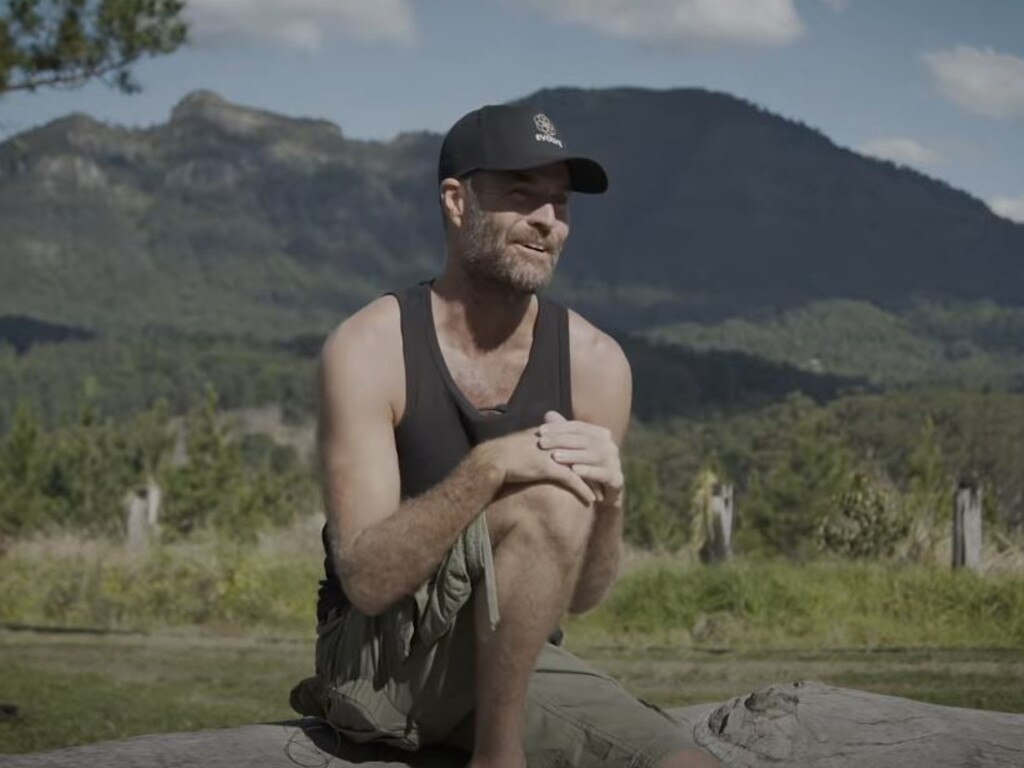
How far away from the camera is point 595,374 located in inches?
128

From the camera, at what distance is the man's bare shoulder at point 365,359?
3043 mm

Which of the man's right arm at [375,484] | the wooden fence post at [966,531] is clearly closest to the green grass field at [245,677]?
the wooden fence post at [966,531]

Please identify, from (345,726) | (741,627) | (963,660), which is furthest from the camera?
(741,627)

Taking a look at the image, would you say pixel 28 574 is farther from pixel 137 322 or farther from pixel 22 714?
pixel 137 322

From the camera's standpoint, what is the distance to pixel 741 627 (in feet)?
33.0

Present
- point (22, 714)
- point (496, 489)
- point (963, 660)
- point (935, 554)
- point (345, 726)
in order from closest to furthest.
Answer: point (496, 489)
point (345, 726)
point (22, 714)
point (963, 660)
point (935, 554)

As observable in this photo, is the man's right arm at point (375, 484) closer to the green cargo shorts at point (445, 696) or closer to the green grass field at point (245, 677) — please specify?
the green cargo shorts at point (445, 696)

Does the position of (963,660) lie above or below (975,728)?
below

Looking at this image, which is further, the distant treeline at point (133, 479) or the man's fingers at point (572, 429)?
the distant treeline at point (133, 479)

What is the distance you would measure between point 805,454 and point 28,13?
89.5ft

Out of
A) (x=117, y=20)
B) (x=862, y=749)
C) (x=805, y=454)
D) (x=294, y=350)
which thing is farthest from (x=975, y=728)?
(x=294, y=350)

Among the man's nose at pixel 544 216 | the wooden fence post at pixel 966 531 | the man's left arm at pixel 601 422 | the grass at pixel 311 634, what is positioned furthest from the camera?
the wooden fence post at pixel 966 531

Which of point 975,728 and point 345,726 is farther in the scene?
point 975,728

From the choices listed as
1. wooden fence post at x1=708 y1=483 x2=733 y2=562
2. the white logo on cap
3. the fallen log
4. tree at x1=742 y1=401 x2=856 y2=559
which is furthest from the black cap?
tree at x1=742 y1=401 x2=856 y2=559
